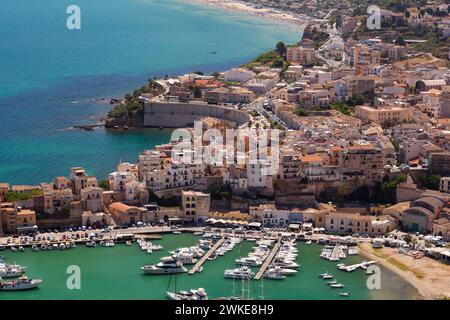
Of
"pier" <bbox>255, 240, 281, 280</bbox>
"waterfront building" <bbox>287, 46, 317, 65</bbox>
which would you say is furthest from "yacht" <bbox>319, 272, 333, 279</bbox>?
"waterfront building" <bbox>287, 46, 317, 65</bbox>

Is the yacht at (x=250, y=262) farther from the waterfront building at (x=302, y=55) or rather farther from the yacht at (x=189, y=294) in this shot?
the waterfront building at (x=302, y=55)

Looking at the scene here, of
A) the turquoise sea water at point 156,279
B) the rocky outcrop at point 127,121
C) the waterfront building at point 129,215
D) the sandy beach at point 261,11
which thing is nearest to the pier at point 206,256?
the turquoise sea water at point 156,279

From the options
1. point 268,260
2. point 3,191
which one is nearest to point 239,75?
point 3,191

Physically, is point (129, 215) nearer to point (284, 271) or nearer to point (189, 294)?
point (284, 271)

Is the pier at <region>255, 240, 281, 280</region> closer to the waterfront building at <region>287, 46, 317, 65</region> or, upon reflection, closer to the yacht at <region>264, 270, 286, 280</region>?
the yacht at <region>264, 270, 286, 280</region>

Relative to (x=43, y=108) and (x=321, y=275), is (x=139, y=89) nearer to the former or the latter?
(x=43, y=108)
